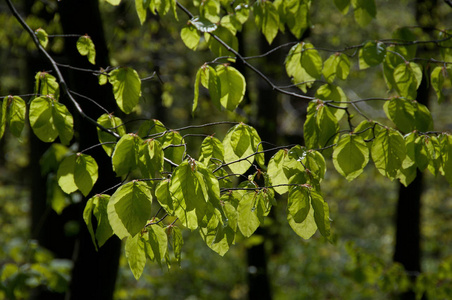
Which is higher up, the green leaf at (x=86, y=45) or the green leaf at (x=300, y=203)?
the green leaf at (x=86, y=45)

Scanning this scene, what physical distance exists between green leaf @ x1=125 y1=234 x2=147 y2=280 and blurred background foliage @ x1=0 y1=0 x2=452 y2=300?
2.91 feet

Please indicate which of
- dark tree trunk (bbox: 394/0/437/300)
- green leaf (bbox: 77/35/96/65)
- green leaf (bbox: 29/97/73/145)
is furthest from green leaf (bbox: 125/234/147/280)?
dark tree trunk (bbox: 394/0/437/300)

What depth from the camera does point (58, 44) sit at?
446cm

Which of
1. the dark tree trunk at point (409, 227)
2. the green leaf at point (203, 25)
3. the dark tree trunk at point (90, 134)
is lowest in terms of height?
the dark tree trunk at point (409, 227)

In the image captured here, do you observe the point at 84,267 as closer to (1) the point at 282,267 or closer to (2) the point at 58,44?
(2) the point at 58,44

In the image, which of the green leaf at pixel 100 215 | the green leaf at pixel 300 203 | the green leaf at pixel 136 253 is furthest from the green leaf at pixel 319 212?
the green leaf at pixel 100 215

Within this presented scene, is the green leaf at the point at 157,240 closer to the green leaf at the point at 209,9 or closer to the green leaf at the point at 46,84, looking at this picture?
the green leaf at the point at 46,84

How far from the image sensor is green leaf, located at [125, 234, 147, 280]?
1.29 metres

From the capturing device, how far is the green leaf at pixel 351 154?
4.64ft

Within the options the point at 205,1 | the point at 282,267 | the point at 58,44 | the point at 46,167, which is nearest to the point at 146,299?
the point at 282,267

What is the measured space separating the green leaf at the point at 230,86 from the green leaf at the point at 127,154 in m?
0.41

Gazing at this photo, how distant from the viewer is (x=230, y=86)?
1.55 meters

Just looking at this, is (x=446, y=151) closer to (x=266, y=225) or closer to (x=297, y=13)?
(x=297, y=13)

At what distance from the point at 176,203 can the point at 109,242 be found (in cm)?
123
